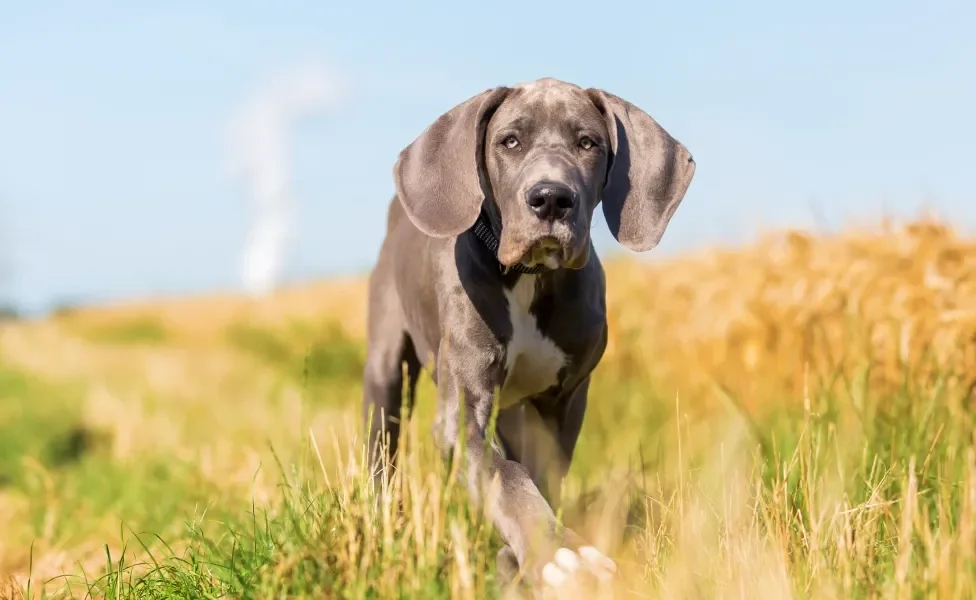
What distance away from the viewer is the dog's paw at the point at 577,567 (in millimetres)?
2838

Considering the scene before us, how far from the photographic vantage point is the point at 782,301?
23.6ft

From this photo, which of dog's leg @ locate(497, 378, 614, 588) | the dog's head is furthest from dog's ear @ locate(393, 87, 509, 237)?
dog's leg @ locate(497, 378, 614, 588)

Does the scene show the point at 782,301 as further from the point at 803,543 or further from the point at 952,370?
the point at 803,543

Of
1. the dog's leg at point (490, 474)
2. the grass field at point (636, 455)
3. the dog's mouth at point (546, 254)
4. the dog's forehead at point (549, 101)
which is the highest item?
the dog's forehead at point (549, 101)

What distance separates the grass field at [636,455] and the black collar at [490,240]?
72 centimetres

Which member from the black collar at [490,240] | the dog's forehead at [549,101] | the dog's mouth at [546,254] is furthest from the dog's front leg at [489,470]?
the dog's forehead at [549,101]

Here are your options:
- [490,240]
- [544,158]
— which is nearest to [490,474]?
[490,240]

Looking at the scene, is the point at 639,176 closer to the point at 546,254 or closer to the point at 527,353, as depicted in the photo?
the point at 546,254

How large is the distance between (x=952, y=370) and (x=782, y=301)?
228cm

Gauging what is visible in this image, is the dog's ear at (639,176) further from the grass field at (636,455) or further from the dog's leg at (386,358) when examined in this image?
the dog's leg at (386,358)

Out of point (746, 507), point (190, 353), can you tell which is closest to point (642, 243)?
point (746, 507)

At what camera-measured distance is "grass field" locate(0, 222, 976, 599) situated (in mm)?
2916

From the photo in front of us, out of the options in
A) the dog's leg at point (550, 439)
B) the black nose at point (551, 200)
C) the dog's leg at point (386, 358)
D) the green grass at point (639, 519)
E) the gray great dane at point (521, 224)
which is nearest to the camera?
the green grass at point (639, 519)

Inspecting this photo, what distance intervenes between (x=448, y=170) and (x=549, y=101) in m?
0.42
